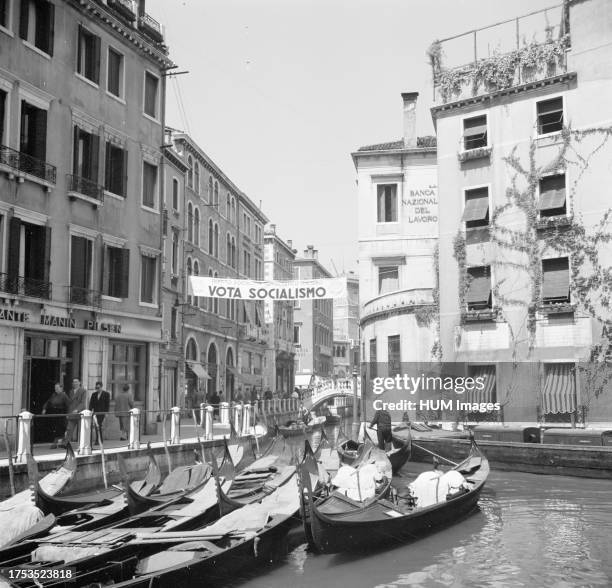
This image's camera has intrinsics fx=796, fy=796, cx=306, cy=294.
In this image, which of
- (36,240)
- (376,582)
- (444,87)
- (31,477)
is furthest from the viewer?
(444,87)

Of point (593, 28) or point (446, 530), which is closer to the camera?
point (446, 530)

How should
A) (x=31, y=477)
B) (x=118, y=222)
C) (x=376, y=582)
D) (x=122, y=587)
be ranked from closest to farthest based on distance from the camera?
(x=122, y=587), (x=376, y=582), (x=31, y=477), (x=118, y=222)

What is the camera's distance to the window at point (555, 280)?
73.9 ft

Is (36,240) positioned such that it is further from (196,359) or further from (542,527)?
(196,359)

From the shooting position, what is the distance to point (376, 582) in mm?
9367

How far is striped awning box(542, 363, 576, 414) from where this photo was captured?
2192 centimetres

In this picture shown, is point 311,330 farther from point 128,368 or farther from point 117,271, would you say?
point 117,271

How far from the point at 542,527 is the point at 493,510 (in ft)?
5.32

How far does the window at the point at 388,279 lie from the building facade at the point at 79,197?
10.7 m

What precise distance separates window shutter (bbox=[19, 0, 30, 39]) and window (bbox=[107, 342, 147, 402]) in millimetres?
7264

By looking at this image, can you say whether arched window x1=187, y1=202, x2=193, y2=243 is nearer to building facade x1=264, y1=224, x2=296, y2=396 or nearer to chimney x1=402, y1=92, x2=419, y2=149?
chimney x1=402, y1=92, x2=419, y2=149

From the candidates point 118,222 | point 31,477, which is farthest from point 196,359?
point 31,477

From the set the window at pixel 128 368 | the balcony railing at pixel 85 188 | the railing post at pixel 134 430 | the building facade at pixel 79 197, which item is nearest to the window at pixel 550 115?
the building facade at pixel 79 197

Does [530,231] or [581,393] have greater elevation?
[530,231]
